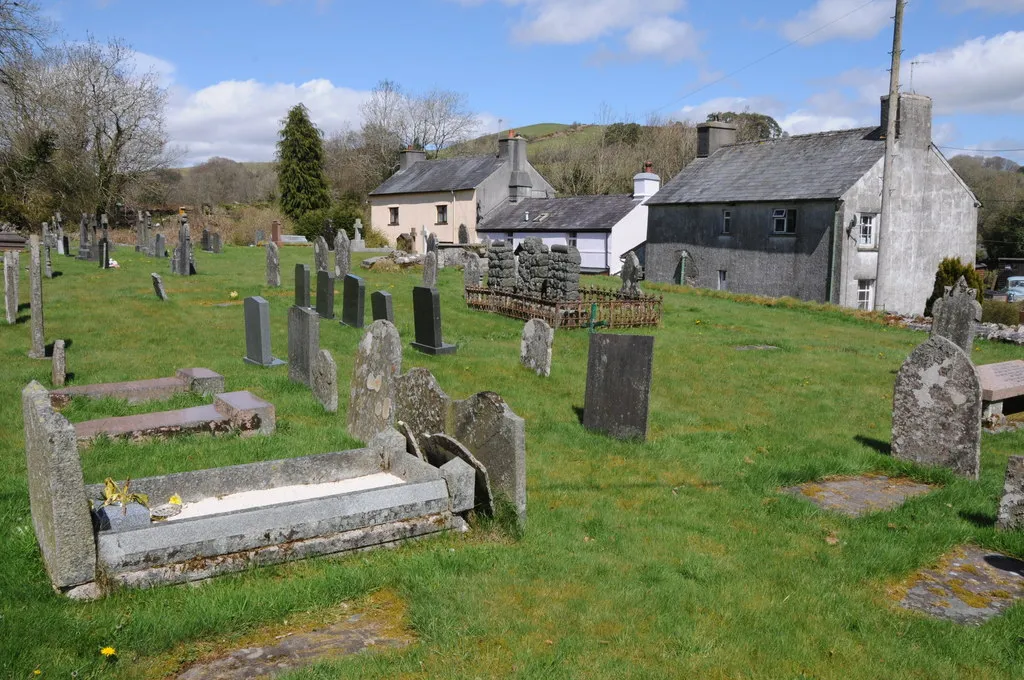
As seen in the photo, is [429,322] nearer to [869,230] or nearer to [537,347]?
[537,347]

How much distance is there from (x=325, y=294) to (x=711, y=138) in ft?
84.9

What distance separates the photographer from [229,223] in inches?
1996

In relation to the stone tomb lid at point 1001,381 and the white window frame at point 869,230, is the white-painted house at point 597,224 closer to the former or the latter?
the white window frame at point 869,230

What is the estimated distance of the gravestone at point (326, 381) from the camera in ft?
32.3

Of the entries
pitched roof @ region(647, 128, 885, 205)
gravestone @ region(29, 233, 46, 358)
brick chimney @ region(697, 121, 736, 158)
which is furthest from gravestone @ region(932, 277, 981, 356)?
brick chimney @ region(697, 121, 736, 158)

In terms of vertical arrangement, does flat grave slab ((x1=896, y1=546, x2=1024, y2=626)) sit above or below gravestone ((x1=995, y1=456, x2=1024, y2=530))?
below

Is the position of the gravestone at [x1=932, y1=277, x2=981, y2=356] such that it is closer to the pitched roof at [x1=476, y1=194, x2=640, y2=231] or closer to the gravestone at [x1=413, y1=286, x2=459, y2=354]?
the gravestone at [x1=413, y1=286, x2=459, y2=354]

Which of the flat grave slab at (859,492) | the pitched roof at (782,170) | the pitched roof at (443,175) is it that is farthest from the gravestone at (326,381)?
the pitched roof at (443,175)

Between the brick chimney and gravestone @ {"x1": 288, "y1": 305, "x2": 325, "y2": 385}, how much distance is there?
30419mm

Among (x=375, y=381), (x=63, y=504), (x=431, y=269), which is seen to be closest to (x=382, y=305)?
(x=375, y=381)

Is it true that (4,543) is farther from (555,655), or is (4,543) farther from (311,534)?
(555,655)

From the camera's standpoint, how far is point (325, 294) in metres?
17.8

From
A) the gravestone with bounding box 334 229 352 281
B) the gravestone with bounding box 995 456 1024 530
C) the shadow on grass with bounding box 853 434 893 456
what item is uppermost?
the gravestone with bounding box 334 229 352 281

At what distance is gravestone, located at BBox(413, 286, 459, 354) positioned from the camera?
14.2 metres
